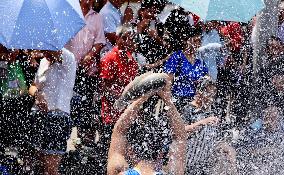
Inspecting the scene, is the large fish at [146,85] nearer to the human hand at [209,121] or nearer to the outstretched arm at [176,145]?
the outstretched arm at [176,145]

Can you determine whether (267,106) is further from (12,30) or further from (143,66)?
(12,30)

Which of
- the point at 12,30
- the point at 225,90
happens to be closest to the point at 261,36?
the point at 225,90

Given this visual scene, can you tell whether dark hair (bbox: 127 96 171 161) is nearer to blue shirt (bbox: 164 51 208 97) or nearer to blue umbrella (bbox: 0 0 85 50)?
blue umbrella (bbox: 0 0 85 50)

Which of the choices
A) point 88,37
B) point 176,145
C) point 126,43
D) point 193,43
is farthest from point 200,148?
point 88,37

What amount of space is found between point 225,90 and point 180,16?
114cm

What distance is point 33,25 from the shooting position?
5.35m

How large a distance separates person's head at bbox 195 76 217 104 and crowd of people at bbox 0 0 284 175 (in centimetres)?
1

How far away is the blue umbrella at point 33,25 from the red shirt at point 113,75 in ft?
3.18

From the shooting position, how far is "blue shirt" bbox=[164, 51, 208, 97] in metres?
6.76

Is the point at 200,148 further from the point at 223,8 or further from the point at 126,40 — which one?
the point at 223,8

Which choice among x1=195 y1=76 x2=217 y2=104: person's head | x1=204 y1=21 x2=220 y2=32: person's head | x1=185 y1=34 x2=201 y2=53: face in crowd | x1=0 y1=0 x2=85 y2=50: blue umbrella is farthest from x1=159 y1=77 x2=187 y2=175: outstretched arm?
x1=204 y1=21 x2=220 y2=32: person's head

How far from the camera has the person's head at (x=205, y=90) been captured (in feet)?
21.4

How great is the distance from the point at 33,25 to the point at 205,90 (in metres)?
2.12

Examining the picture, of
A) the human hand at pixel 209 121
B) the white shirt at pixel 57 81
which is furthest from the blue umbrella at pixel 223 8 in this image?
the white shirt at pixel 57 81
